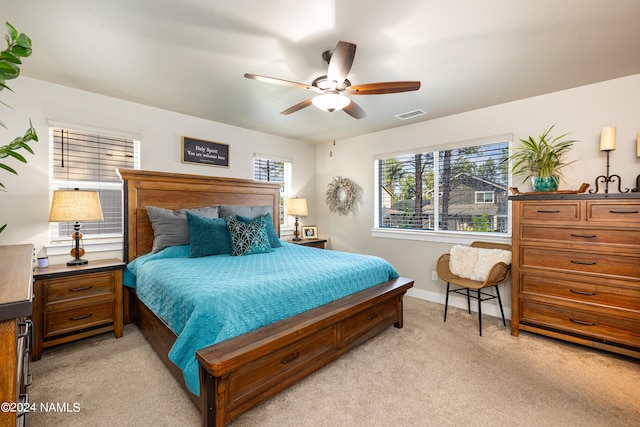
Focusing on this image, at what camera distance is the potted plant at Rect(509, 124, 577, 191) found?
9.00 feet

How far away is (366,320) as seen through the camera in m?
2.49

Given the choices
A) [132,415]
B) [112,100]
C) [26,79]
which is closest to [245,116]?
[112,100]

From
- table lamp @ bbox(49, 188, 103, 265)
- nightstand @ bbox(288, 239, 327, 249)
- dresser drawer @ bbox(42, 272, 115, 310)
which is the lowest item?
dresser drawer @ bbox(42, 272, 115, 310)

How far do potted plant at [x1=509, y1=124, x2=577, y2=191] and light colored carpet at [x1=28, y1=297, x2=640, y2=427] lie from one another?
4.86 feet

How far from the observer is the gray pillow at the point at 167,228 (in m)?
2.95

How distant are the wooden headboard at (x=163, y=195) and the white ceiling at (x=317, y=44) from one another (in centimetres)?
87

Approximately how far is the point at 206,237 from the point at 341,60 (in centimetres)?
203

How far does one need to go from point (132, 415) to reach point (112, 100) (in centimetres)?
294

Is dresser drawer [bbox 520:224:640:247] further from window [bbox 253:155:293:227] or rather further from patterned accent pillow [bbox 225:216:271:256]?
window [bbox 253:155:293:227]

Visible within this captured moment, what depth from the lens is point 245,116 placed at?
3629mm

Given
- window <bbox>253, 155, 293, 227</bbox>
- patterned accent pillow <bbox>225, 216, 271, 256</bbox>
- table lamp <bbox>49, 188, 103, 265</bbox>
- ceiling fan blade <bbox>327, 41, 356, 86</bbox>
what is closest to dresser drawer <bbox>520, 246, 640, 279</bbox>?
ceiling fan blade <bbox>327, 41, 356, 86</bbox>

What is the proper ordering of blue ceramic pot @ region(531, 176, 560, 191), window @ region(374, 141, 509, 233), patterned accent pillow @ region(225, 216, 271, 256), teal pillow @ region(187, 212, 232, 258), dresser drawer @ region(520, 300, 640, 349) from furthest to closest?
window @ region(374, 141, 509, 233), patterned accent pillow @ region(225, 216, 271, 256), teal pillow @ region(187, 212, 232, 258), blue ceramic pot @ region(531, 176, 560, 191), dresser drawer @ region(520, 300, 640, 349)

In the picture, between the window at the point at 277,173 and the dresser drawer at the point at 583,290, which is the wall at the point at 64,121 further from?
the dresser drawer at the point at 583,290

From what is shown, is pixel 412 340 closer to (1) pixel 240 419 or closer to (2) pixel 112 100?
(1) pixel 240 419
